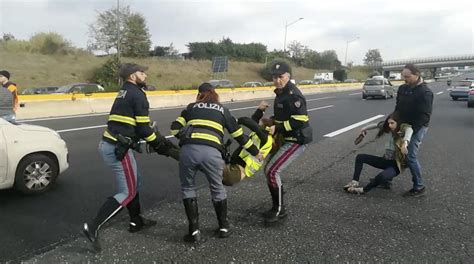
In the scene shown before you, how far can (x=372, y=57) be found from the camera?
126375 millimetres

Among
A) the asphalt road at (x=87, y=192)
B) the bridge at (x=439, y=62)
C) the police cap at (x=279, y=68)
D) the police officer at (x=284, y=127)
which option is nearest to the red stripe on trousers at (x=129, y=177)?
the asphalt road at (x=87, y=192)

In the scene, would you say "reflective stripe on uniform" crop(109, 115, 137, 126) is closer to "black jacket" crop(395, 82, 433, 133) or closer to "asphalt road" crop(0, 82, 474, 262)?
"asphalt road" crop(0, 82, 474, 262)

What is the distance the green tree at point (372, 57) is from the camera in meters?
Answer: 125

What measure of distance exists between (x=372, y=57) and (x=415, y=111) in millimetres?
130146

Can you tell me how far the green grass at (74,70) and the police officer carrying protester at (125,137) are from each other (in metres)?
25.8

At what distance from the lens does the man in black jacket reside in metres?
5.36

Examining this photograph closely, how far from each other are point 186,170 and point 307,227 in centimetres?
154

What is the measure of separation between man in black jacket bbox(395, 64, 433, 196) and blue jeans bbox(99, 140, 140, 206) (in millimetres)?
3769

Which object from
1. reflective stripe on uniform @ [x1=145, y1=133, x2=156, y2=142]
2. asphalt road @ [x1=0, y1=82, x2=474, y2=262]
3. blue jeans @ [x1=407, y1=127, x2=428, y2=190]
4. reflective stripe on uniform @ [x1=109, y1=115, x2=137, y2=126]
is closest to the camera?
reflective stripe on uniform @ [x1=109, y1=115, x2=137, y2=126]

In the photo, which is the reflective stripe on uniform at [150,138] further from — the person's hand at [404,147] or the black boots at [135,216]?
the person's hand at [404,147]

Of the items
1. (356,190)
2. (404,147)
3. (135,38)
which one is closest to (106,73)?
(135,38)

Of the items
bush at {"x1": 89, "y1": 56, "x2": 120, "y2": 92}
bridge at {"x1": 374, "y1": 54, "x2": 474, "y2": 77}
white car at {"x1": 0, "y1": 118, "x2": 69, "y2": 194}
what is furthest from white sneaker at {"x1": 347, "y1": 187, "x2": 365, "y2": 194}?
bridge at {"x1": 374, "y1": 54, "x2": 474, "y2": 77}

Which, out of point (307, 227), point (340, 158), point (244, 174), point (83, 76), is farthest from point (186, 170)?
point (83, 76)

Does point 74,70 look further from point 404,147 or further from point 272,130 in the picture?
point 404,147
